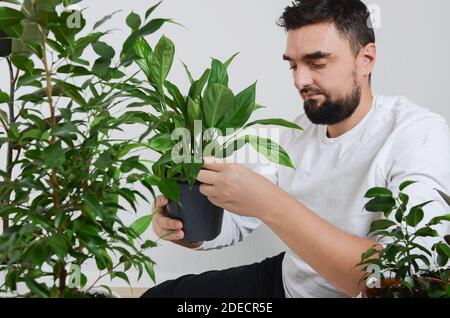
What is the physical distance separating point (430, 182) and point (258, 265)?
2.15 feet

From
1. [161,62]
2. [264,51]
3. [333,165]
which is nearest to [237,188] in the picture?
[161,62]

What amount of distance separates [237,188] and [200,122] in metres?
0.16

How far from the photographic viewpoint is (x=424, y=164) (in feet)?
5.10

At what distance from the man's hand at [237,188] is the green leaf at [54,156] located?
0.41 m

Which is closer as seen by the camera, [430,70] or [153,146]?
[153,146]

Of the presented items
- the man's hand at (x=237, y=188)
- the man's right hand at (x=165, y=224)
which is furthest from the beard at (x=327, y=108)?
the man's right hand at (x=165, y=224)

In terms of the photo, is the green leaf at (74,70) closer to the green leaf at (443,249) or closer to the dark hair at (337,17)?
the green leaf at (443,249)

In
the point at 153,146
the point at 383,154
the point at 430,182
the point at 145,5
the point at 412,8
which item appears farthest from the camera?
the point at 145,5

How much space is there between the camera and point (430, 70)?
2.47 metres

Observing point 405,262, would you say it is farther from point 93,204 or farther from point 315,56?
point 315,56

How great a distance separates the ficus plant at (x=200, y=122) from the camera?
1.17m

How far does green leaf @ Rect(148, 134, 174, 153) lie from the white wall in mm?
1509

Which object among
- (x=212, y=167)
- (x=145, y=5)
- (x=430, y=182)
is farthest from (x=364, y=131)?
(x=145, y=5)

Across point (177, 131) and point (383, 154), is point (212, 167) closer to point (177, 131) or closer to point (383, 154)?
point (177, 131)
